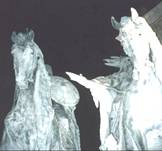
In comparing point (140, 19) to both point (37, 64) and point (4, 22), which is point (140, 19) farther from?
point (4, 22)

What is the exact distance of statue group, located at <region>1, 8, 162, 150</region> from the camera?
31.8 ft

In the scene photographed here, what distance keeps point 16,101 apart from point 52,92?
1.75 ft

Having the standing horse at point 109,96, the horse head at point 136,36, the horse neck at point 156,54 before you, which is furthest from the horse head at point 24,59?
the horse neck at point 156,54

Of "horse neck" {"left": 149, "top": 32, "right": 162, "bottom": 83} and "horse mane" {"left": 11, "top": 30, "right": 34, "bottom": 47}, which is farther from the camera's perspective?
"horse mane" {"left": 11, "top": 30, "right": 34, "bottom": 47}

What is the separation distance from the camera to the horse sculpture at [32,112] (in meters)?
9.70

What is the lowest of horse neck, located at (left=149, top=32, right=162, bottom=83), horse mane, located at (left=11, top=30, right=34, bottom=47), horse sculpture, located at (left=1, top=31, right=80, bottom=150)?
horse sculpture, located at (left=1, top=31, right=80, bottom=150)

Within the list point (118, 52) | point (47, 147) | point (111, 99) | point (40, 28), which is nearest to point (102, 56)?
point (118, 52)

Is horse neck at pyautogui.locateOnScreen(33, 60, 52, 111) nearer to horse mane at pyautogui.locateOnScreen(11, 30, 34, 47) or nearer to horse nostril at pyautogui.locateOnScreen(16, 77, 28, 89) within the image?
horse nostril at pyautogui.locateOnScreen(16, 77, 28, 89)

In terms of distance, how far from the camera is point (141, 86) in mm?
9867

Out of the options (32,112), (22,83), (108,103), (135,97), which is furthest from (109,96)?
(22,83)

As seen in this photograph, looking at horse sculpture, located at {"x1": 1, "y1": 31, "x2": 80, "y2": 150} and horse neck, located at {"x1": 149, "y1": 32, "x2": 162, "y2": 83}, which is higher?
horse neck, located at {"x1": 149, "y1": 32, "x2": 162, "y2": 83}

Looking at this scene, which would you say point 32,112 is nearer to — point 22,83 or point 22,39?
point 22,83

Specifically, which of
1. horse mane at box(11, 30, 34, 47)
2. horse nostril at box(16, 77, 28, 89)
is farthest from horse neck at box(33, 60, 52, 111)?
horse mane at box(11, 30, 34, 47)

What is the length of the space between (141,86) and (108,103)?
1.57 ft
